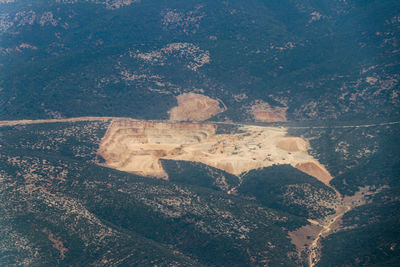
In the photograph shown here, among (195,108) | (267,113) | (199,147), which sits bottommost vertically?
(199,147)

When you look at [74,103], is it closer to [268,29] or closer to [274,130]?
[274,130]

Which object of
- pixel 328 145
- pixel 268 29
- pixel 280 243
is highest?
pixel 268 29

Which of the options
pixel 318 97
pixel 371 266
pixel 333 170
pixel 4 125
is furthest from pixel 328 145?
pixel 4 125

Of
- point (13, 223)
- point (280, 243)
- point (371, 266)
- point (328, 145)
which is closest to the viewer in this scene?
point (371, 266)

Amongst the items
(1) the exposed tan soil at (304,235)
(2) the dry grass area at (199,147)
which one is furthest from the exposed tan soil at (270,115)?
(1) the exposed tan soil at (304,235)

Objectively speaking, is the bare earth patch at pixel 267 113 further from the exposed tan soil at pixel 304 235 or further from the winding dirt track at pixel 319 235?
the exposed tan soil at pixel 304 235

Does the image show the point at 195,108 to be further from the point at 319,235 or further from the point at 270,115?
the point at 319,235

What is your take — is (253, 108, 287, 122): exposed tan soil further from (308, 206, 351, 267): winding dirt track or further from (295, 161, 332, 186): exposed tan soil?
(308, 206, 351, 267): winding dirt track

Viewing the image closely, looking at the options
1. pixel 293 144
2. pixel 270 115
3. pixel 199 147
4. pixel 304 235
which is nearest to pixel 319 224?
pixel 304 235
